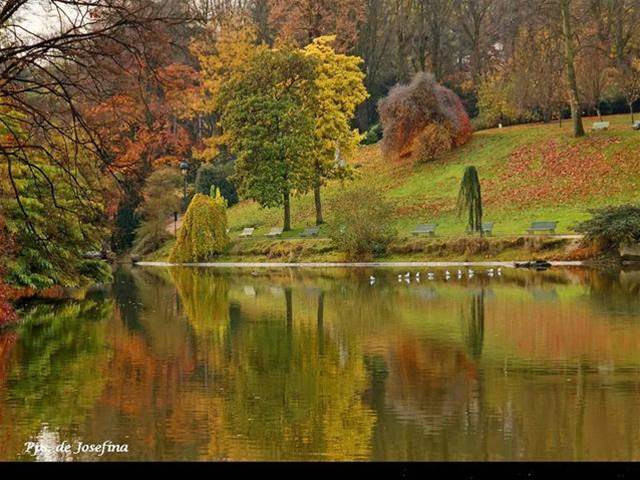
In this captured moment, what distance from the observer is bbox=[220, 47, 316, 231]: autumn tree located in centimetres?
5200

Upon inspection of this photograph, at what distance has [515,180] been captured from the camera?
5241cm

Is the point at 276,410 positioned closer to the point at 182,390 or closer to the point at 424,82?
the point at 182,390

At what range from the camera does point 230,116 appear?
5331cm

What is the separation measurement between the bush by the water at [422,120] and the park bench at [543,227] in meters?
16.4

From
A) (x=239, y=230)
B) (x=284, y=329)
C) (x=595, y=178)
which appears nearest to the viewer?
(x=284, y=329)

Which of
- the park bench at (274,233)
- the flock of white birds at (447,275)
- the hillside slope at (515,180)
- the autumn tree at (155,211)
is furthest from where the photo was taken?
the autumn tree at (155,211)

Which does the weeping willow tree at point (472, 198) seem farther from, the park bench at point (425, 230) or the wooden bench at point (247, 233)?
the wooden bench at point (247, 233)

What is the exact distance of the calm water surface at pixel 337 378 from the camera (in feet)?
34.5

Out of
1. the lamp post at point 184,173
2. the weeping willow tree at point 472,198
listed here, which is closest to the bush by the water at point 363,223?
the weeping willow tree at point 472,198

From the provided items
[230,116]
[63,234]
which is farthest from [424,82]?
[63,234]

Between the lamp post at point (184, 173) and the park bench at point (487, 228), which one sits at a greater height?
the lamp post at point (184, 173)

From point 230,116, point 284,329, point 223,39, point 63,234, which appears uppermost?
point 223,39

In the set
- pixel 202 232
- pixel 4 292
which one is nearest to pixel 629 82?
pixel 202 232
